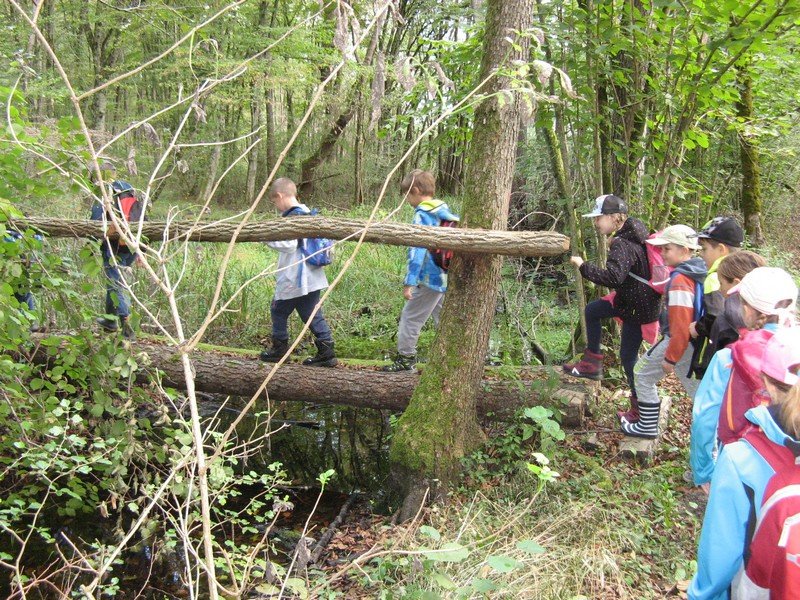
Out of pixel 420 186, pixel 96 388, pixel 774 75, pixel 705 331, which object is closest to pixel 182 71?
pixel 420 186

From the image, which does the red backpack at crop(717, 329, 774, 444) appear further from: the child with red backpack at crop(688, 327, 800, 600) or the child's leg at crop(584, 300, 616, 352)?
the child's leg at crop(584, 300, 616, 352)

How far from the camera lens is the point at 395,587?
137 inches

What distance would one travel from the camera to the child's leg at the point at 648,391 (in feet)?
14.5

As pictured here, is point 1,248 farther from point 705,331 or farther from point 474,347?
point 705,331

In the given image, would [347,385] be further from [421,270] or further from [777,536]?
[777,536]

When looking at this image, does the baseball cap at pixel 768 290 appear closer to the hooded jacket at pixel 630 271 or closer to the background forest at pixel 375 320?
the background forest at pixel 375 320

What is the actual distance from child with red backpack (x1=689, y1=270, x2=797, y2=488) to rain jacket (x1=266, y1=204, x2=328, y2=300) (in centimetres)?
330

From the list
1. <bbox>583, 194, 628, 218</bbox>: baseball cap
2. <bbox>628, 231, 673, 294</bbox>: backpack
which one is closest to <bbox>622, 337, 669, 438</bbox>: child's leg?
<bbox>628, 231, 673, 294</bbox>: backpack

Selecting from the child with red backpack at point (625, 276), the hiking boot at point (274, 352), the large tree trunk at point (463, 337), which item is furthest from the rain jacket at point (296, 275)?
the child with red backpack at point (625, 276)

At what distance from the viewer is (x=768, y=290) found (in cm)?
269

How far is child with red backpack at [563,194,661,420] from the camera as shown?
450cm

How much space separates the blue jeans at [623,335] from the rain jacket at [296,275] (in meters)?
2.29

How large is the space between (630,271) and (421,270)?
165cm

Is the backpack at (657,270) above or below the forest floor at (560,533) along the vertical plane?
above
